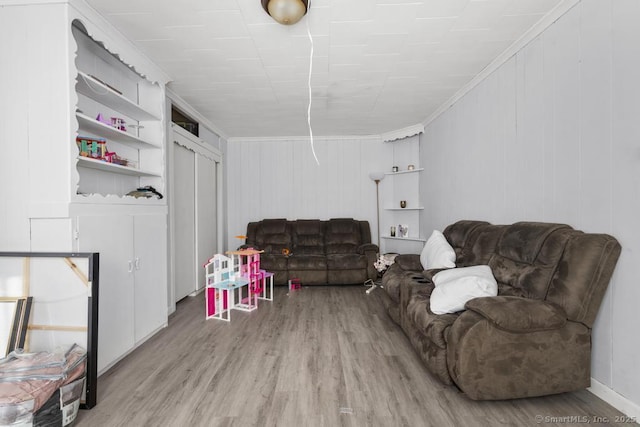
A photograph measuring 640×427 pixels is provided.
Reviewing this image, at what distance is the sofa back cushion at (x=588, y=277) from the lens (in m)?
1.67

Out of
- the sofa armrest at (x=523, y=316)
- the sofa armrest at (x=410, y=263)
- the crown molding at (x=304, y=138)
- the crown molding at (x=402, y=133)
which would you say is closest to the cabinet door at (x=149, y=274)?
the sofa armrest at (x=410, y=263)

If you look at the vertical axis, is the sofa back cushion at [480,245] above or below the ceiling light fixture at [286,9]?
below

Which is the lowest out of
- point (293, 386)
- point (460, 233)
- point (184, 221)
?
point (293, 386)

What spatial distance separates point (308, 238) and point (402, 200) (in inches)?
71.1

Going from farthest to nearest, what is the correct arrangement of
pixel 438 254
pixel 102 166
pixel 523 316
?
pixel 438 254, pixel 102 166, pixel 523 316

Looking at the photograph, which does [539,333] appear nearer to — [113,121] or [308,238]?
[113,121]

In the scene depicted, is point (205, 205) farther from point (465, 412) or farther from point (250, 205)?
point (465, 412)

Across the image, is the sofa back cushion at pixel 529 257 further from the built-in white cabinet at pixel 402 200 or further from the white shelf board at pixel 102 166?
the white shelf board at pixel 102 166

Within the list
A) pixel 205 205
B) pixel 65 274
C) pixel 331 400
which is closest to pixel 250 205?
pixel 205 205

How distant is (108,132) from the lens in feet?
7.91

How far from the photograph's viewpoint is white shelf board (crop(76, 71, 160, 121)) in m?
2.13

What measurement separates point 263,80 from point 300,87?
1.38ft

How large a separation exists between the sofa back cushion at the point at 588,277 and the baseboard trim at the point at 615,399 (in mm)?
398

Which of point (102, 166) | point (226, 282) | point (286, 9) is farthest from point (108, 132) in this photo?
point (226, 282)
